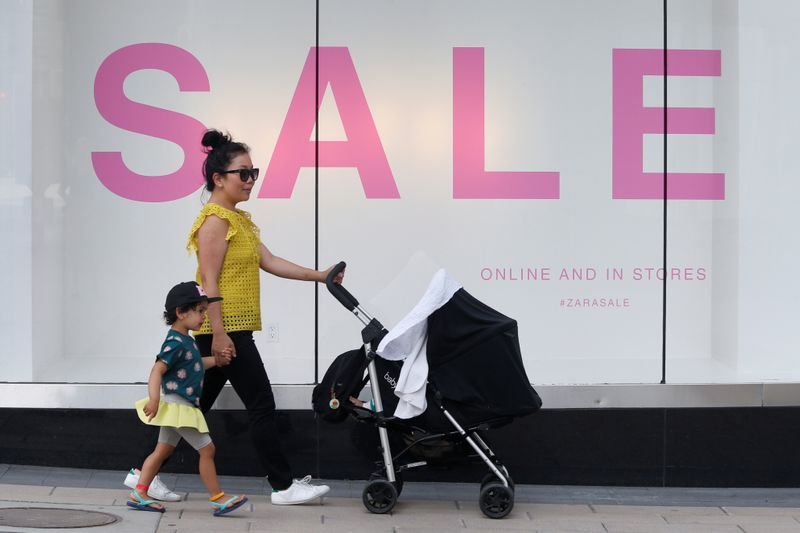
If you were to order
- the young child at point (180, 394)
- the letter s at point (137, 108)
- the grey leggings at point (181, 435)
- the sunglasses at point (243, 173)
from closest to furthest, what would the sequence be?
the young child at point (180, 394) < the grey leggings at point (181, 435) < the sunglasses at point (243, 173) < the letter s at point (137, 108)

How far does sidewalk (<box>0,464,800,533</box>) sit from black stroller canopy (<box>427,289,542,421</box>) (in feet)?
2.24

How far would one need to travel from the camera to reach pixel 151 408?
6055 millimetres

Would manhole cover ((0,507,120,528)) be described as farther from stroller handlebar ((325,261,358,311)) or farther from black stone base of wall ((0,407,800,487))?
stroller handlebar ((325,261,358,311))

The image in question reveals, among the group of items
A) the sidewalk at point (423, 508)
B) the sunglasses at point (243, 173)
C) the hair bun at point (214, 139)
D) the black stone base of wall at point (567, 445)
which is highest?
the hair bun at point (214, 139)

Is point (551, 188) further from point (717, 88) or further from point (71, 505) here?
point (71, 505)

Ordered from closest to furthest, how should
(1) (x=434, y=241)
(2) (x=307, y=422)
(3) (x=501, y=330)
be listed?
(3) (x=501, y=330)
(2) (x=307, y=422)
(1) (x=434, y=241)

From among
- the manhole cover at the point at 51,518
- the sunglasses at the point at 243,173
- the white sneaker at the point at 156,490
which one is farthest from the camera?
the white sneaker at the point at 156,490

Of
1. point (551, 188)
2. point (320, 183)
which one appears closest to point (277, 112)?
point (320, 183)

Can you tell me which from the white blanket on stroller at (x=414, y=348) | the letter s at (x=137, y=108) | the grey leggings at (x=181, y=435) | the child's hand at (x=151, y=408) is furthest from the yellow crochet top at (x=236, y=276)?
the letter s at (x=137, y=108)

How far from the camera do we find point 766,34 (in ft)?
25.6

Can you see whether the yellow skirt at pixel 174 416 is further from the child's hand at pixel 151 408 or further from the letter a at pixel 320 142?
the letter a at pixel 320 142

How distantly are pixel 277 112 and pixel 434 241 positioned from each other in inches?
53.1

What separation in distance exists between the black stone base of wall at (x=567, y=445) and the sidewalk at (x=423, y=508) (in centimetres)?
9

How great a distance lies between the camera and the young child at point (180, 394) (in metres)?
6.15
